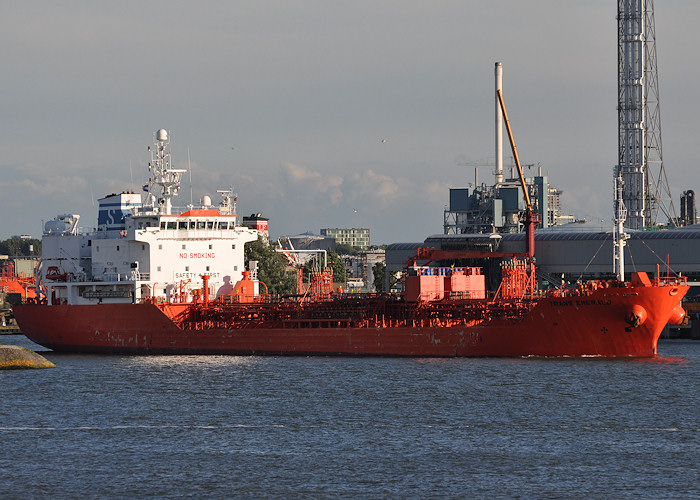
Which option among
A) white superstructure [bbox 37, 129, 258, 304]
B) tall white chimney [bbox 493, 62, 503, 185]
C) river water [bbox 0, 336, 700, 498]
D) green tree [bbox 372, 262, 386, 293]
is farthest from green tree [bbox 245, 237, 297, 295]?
river water [bbox 0, 336, 700, 498]

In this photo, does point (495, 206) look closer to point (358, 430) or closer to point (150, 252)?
point (150, 252)

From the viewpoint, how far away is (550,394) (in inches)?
1411

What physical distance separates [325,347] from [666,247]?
41.5m

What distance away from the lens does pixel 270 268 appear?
293 ft

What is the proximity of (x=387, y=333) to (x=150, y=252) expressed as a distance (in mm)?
12674

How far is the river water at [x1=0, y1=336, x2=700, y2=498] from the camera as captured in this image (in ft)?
80.9

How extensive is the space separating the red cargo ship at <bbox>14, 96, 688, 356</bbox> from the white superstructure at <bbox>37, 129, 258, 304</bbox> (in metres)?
0.06

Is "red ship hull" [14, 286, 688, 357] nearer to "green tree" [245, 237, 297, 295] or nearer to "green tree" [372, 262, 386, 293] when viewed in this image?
"green tree" [245, 237, 297, 295]

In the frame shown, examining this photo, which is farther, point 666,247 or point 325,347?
point 666,247

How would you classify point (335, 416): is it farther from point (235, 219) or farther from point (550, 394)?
point (235, 219)

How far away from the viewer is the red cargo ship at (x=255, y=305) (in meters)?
43.7

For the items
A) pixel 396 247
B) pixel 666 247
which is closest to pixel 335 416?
pixel 666 247

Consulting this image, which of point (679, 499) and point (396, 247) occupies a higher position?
point (396, 247)

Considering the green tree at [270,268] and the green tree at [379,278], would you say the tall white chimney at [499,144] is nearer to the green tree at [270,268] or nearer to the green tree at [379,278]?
the green tree at [379,278]
